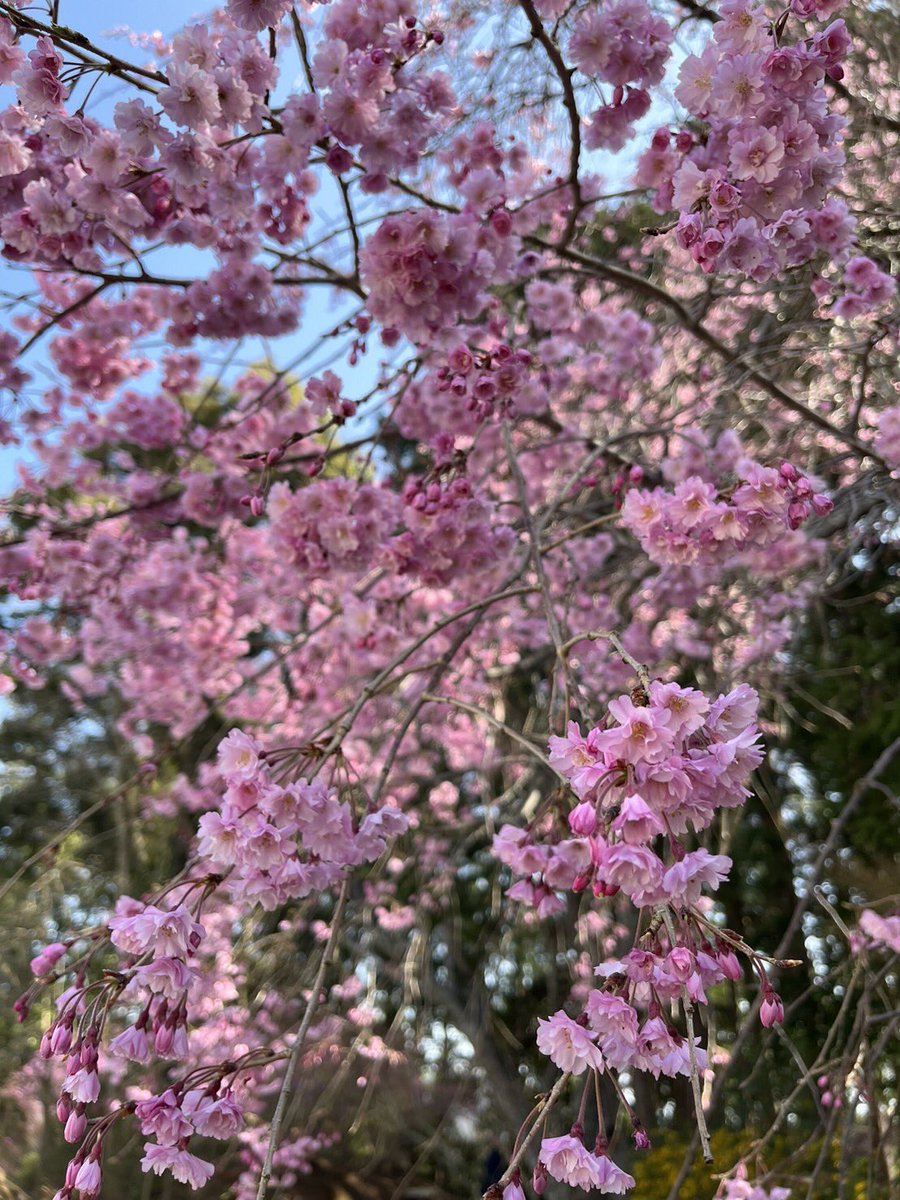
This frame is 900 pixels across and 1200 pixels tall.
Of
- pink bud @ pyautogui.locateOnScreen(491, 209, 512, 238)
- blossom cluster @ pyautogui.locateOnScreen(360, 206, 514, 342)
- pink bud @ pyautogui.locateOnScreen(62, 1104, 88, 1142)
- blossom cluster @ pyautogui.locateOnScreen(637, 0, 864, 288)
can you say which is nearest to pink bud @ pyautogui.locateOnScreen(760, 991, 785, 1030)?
pink bud @ pyautogui.locateOnScreen(62, 1104, 88, 1142)

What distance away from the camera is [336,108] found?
167 centimetres

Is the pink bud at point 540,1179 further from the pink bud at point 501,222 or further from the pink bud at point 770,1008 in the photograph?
the pink bud at point 501,222

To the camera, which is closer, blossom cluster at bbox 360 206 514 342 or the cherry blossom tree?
the cherry blossom tree

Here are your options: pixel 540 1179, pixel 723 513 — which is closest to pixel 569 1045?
pixel 540 1179

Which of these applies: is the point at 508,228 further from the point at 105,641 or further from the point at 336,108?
the point at 105,641

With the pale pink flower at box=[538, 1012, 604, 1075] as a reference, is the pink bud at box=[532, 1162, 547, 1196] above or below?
below

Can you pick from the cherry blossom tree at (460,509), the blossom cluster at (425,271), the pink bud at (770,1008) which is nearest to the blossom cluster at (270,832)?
the cherry blossom tree at (460,509)

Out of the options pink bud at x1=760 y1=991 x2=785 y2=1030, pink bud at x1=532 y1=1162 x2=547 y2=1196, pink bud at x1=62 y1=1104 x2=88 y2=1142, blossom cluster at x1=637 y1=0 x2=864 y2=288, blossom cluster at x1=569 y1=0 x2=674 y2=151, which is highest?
blossom cluster at x1=569 y1=0 x2=674 y2=151

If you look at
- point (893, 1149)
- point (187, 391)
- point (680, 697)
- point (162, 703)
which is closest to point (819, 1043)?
point (893, 1149)

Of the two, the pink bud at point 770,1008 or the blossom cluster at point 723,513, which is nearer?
the pink bud at point 770,1008

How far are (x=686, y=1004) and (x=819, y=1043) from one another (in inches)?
255

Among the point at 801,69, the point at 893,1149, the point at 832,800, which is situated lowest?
the point at 893,1149

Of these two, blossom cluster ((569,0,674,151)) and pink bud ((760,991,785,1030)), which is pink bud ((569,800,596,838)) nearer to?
pink bud ((760,991,785,1030))

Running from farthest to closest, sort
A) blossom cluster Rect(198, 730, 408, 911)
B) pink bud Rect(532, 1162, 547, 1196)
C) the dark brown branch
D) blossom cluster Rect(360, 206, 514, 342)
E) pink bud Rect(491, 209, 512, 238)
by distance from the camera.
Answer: pink bud Rect(491, 209, 512, 238), blossom cluster Rect(360, 206, 514, 342), the dark brown branch, blossom cluster Rect(198, 730, 408, 911), pink bud Rect(532, 1162, 547, 1196)
